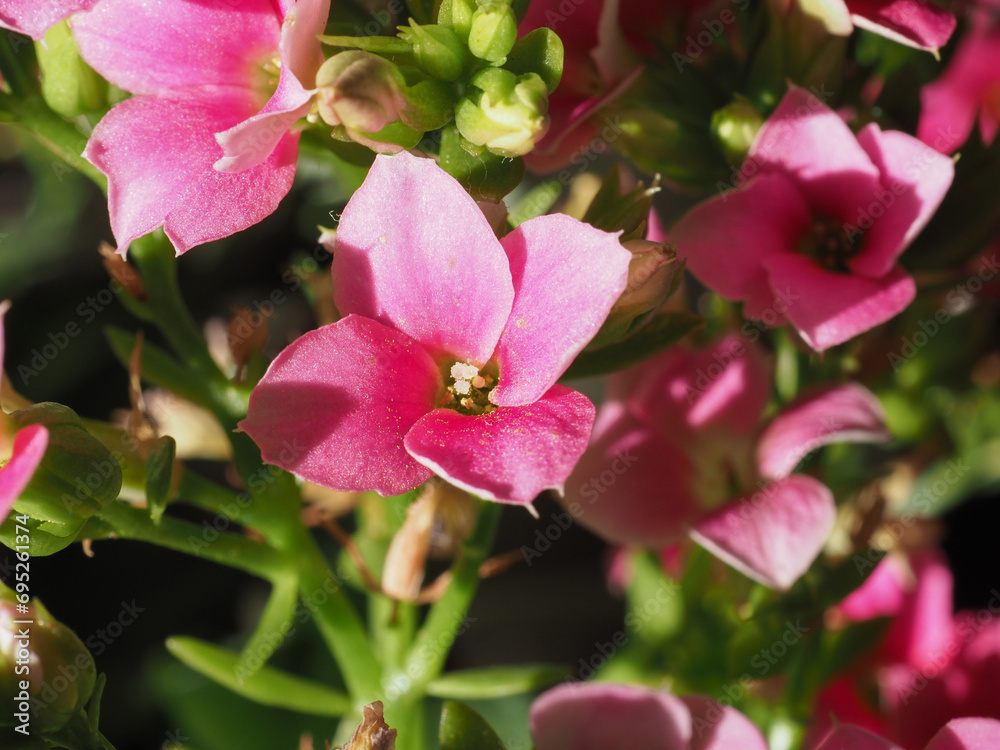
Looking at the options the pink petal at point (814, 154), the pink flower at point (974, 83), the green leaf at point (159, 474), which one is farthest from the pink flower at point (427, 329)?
the pink flower at point (974, 83)

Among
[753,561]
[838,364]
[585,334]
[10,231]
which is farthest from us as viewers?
[10,231]

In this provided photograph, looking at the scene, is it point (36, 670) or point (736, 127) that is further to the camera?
point (736, 127)

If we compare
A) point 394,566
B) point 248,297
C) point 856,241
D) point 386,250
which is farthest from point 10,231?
point 856,241

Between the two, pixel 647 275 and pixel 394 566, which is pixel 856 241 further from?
pixel 394 566

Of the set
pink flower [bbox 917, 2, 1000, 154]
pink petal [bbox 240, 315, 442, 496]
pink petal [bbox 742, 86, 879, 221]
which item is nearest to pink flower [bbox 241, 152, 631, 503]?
pink petal [bbox 240, 315, 442, 496]

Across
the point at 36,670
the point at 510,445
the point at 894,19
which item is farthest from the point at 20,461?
the point at 894,19

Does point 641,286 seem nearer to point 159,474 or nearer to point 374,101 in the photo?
point 374,101

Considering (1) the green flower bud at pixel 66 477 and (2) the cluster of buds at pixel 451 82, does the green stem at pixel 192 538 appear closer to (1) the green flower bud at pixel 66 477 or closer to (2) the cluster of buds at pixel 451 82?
(1) the green flower bud at pixel 66 477
